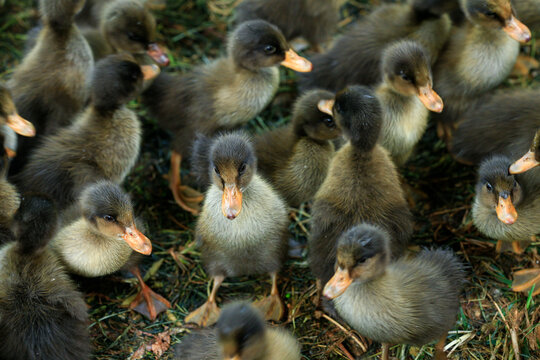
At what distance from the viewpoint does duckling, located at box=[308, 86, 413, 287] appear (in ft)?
10.1

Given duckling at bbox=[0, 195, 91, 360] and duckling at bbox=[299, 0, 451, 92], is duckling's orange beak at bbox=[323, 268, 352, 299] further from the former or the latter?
duckling at bbox=[299, 0, 451, 92]

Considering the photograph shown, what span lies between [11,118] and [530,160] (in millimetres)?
2561

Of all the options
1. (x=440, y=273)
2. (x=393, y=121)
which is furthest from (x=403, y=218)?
(x=393, y=121)

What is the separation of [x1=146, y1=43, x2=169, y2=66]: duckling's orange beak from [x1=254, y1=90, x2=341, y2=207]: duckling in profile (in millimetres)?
896

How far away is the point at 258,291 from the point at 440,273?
102cm

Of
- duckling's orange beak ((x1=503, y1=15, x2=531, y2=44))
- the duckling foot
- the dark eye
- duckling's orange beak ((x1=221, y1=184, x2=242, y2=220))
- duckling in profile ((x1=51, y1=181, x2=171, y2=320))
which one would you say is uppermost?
duckling's orange beak ((x1=503, y1=15, x2=531, y2=44))

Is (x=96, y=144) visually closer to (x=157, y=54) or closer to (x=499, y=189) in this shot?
(x=157, y=54)

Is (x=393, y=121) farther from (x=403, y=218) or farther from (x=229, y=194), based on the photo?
(x=229, y=194)

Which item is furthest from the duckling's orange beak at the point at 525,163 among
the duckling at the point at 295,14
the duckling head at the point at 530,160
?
the duckling at the point at 295,14

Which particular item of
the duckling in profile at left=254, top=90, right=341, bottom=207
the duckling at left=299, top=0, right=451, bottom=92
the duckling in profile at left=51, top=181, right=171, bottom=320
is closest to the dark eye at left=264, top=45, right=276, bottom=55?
the duckling in profile at left=254, top=90, right=341, bottom=207

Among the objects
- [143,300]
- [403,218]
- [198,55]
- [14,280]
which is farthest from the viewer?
[198,55]

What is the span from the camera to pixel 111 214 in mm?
3100

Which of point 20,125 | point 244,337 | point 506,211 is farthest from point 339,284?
point 20,125

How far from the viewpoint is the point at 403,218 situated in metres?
3.15
